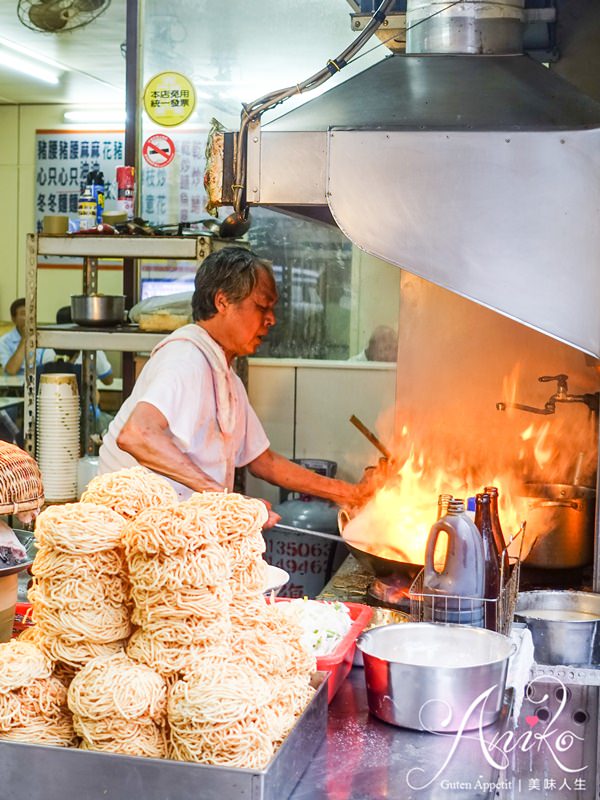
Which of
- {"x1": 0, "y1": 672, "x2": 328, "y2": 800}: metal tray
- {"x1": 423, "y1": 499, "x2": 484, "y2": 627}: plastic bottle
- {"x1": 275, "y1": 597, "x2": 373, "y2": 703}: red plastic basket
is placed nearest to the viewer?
{"x1": 0, "y1": 672, "x2": 328, "y2": 800}: metal tray

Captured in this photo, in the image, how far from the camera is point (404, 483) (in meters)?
3.54

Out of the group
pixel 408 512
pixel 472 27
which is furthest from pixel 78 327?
pixel 472 27

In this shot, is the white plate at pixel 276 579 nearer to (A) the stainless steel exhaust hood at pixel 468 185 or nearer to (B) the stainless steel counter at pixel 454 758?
(B) the stainless steel counter at pixel 454 758

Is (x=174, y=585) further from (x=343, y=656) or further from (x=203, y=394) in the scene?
(x=203, y=394)

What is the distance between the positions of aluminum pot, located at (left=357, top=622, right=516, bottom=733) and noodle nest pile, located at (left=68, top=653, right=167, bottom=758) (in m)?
0.53

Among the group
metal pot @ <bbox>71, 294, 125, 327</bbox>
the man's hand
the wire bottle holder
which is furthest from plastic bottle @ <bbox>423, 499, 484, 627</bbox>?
metal pot @ <bbox>71, 294, 125, 327</bbox>

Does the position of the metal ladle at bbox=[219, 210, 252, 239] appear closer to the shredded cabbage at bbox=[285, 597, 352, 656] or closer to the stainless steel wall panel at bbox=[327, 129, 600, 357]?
the stainless steel wall panel at bbox=[327, 129, 600, 357]

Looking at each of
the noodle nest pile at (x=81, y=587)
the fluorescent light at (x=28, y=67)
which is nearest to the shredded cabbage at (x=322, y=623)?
the noodle nest pile at (x=81, y=587)

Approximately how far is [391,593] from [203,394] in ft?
3.40

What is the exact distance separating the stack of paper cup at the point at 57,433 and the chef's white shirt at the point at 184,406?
1.05m

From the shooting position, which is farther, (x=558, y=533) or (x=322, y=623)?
(x=558, y=533)

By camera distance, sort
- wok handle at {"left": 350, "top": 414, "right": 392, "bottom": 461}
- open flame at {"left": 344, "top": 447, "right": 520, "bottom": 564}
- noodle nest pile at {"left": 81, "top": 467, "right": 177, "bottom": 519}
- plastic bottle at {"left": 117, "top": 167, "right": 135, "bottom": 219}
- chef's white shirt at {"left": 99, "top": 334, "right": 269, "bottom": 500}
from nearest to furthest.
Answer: noodle nest pile at {"left": 81, "top": 467, "right": 177, "bottom": 519}
open flame at {"left": 344, "top": 447, "right": 520, "bottom": 564}
chef's white shirt at {"left": 99, "top": 334, "right": 269, "bottom": 500}
wok handle at {"left": 350, "top": 414, "right": 392, "bottom": 461}
plastic bottle at {"left": 117, "top": 167, "right": 135, "bottom": 219}

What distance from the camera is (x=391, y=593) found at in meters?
2.78

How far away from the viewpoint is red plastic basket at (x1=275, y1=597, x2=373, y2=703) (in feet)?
6.63
